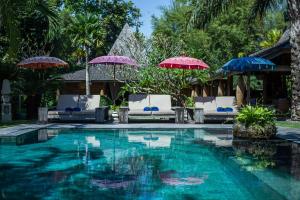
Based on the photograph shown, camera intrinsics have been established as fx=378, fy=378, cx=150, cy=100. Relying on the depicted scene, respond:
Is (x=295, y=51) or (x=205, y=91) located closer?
(x=295, y=51)

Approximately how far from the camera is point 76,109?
627 inches

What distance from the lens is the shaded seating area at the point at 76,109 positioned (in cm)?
1581

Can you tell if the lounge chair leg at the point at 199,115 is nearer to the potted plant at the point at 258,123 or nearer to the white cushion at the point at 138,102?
the white cushion at the point at 138,102

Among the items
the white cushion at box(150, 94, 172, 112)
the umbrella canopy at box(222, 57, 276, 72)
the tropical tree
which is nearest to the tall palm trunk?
the umbrella canopy at box(222, 57, 276, 72)

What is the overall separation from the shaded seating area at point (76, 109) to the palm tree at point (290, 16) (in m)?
5.61

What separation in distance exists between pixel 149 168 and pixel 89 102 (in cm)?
985

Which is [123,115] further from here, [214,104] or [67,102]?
[214,104]

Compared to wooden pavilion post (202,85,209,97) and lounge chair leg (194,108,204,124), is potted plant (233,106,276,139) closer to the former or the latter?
lounge chair leg (194,108,204,124)

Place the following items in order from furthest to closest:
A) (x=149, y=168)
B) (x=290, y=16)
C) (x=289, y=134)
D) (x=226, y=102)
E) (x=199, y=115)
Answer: (x=226, y=102)
(x=199, y=115)
(x=290, y=16)
(x=289, y=134)
(x=149, y=168)

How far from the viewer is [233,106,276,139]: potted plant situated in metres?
10.5

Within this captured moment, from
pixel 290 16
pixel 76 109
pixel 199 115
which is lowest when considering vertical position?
pixel 199 115

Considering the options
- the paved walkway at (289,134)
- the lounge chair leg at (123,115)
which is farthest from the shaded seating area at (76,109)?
the paved walkway at (289,134)

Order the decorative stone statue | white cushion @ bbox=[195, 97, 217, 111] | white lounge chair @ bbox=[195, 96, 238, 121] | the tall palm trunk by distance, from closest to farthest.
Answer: the tall palm trunk → white lounge chair @ bbox=[195, 96, 238, 121] → white cushion @ bbox=[195, 97, 217, 111] → the decorative stone statue

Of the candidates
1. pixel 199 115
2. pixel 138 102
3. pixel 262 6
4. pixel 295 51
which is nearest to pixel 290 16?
pixel 295 51
